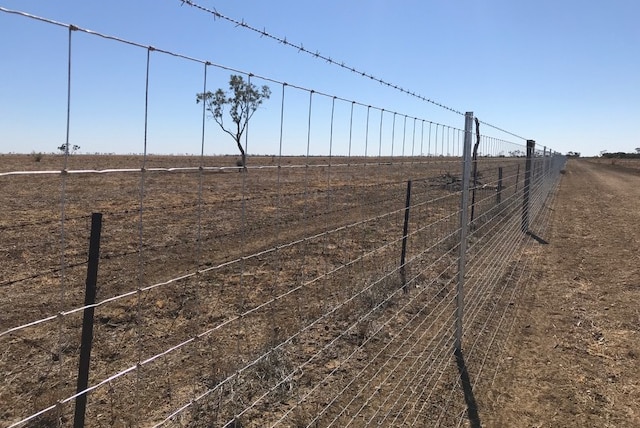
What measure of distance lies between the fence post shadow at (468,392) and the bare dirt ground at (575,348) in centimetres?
6

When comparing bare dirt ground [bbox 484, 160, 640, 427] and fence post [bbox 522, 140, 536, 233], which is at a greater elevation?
fence post [bbox 522, 140, 536, 233]

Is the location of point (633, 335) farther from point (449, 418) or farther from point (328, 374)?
point (328, 374)

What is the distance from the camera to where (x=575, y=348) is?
4.64m

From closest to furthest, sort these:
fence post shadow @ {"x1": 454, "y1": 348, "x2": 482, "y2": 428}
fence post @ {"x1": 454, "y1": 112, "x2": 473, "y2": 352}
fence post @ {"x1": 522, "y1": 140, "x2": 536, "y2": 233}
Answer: fence post shadow @ {"x1": 454, "y1": 348, "x2": 482, "y2": 428} < fence post @ {"x1": 454, "y1": 112, "x2": 473, "y2": 352} < fence post @ {"x1": 522, "y1": 140, "x2": 536, "y2": 233}

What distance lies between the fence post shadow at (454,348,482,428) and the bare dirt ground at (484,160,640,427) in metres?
0.06

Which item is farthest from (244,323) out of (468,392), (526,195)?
(526,195)

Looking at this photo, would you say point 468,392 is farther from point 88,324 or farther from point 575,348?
A: point 88,324

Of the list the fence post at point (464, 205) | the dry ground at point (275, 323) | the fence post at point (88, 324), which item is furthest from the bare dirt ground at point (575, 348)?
the fence post at point (88, 324)

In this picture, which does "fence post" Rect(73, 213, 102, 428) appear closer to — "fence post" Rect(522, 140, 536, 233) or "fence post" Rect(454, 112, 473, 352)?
"fence post" Rect(454, 112, 473, 352)

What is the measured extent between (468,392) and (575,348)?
1575mm

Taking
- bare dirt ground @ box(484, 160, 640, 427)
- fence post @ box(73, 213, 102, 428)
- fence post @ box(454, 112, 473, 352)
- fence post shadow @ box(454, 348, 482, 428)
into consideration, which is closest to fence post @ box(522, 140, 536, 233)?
bare dirt ground @ box(484, 160, 640, 427)

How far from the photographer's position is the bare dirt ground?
3557 mm

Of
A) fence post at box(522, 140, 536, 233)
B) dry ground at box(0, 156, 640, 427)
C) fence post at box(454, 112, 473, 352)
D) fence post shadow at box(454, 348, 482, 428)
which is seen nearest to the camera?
fence post shadow at box(454, 348, 482, 428)

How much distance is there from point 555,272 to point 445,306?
2.73 meters
